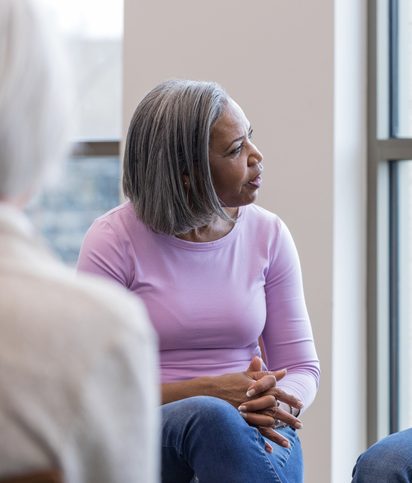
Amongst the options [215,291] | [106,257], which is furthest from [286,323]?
[106,257]

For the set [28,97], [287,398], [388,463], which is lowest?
[388,463]

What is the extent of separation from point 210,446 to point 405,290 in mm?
1373

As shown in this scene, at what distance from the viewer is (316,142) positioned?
2.84 m

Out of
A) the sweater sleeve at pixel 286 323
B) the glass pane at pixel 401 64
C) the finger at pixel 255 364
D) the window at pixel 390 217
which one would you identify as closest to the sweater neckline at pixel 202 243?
the sweater sleeve at pixel 286 323

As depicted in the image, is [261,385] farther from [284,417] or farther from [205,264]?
[205,264]

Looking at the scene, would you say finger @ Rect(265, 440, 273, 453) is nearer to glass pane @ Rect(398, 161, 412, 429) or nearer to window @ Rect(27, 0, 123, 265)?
glass pane @ Rect(398, 161, 412, 429)

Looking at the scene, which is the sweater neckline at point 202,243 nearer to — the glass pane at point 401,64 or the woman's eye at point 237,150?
the woman's eye at point 237,150

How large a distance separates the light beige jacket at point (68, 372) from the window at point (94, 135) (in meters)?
2.60

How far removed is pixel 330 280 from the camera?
2.82 m

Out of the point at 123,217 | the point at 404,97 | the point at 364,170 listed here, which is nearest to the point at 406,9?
the point at 404,97

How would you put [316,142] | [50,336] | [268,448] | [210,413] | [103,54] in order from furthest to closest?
[103,54] < [316,142] < [268,448] < [210,413] < [50,336]

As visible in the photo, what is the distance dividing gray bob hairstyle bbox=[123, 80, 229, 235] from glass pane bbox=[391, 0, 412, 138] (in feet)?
3.41

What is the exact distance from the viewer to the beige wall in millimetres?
2832

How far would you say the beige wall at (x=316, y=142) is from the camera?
283 cm
